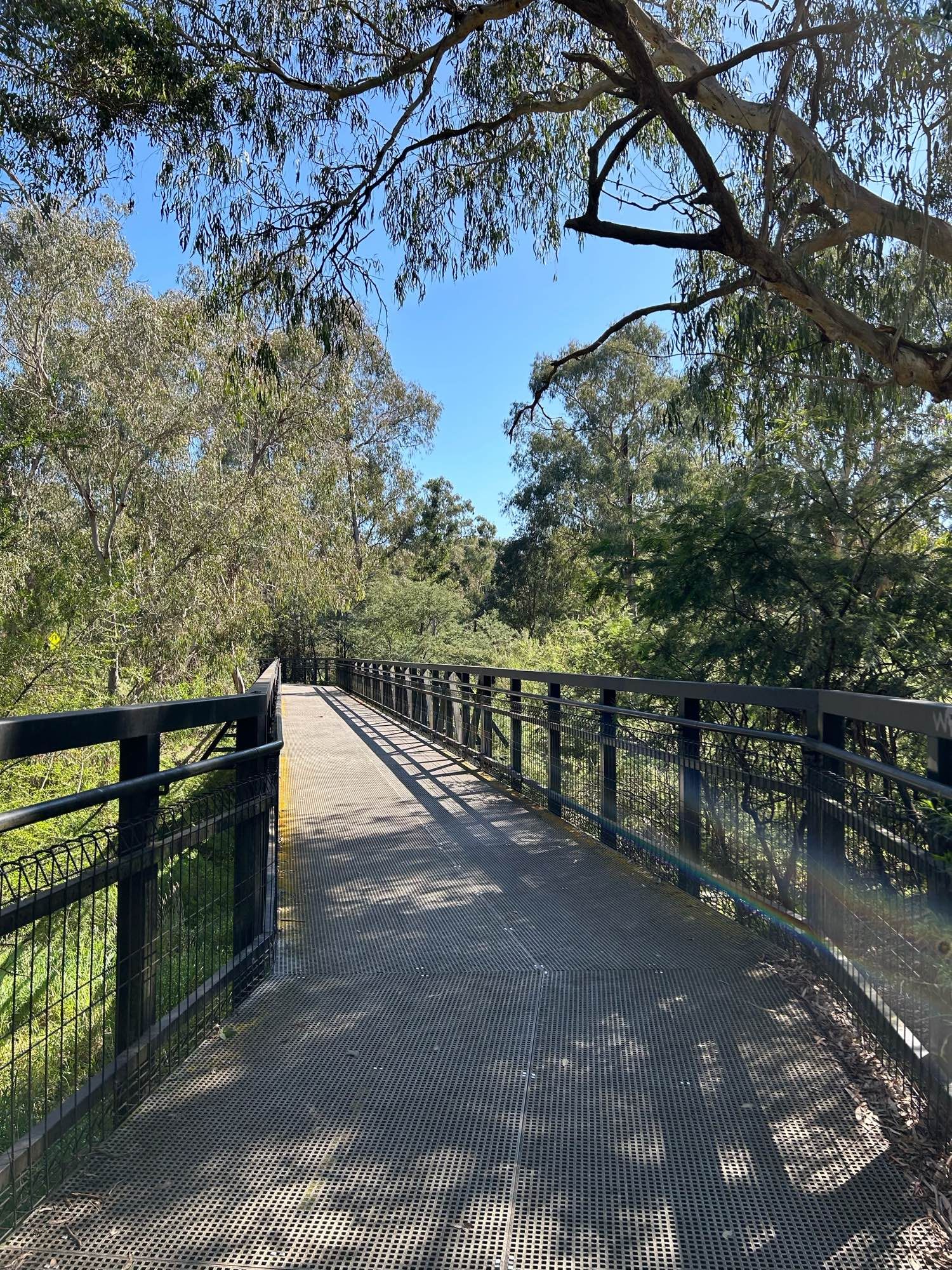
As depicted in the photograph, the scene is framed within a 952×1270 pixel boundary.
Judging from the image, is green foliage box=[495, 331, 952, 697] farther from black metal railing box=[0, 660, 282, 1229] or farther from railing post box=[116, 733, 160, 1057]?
railing post box=[116, 733, 160, 1057]

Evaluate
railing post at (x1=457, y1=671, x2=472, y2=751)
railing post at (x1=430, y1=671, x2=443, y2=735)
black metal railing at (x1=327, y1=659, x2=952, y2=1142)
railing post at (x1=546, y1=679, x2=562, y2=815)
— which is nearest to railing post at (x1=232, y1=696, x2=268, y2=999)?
black metal railing at (x1=327, y1=659, x2=952, y2=1142)

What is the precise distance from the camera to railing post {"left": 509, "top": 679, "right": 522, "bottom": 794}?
7.93m

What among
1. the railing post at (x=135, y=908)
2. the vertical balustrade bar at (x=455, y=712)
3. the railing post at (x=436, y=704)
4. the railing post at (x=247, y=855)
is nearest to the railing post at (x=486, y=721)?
the vertical balustrade bar at (x=455, y=712)

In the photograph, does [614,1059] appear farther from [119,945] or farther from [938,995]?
[119,945]

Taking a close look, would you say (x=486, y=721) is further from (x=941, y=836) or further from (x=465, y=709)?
(x=941, y=836)

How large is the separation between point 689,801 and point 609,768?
112cm

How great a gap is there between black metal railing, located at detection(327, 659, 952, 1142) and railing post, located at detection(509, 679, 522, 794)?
0.05 metres

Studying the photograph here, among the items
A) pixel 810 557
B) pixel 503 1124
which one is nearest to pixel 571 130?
pixel 810 557

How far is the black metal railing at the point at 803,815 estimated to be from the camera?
2529mm

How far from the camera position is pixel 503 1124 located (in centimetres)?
262

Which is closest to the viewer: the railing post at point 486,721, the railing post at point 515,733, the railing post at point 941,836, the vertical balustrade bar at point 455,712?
the railing post at point 941,836

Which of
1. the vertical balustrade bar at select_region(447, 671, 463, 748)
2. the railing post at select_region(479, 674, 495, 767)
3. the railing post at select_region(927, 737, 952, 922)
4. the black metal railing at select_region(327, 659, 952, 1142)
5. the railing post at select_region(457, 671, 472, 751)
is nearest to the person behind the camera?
the railing post at select_region(927, 737, 952, 922)

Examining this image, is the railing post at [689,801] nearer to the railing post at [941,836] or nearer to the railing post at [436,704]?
the railing post at [941,836]

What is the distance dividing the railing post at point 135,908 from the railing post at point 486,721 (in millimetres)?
6113
